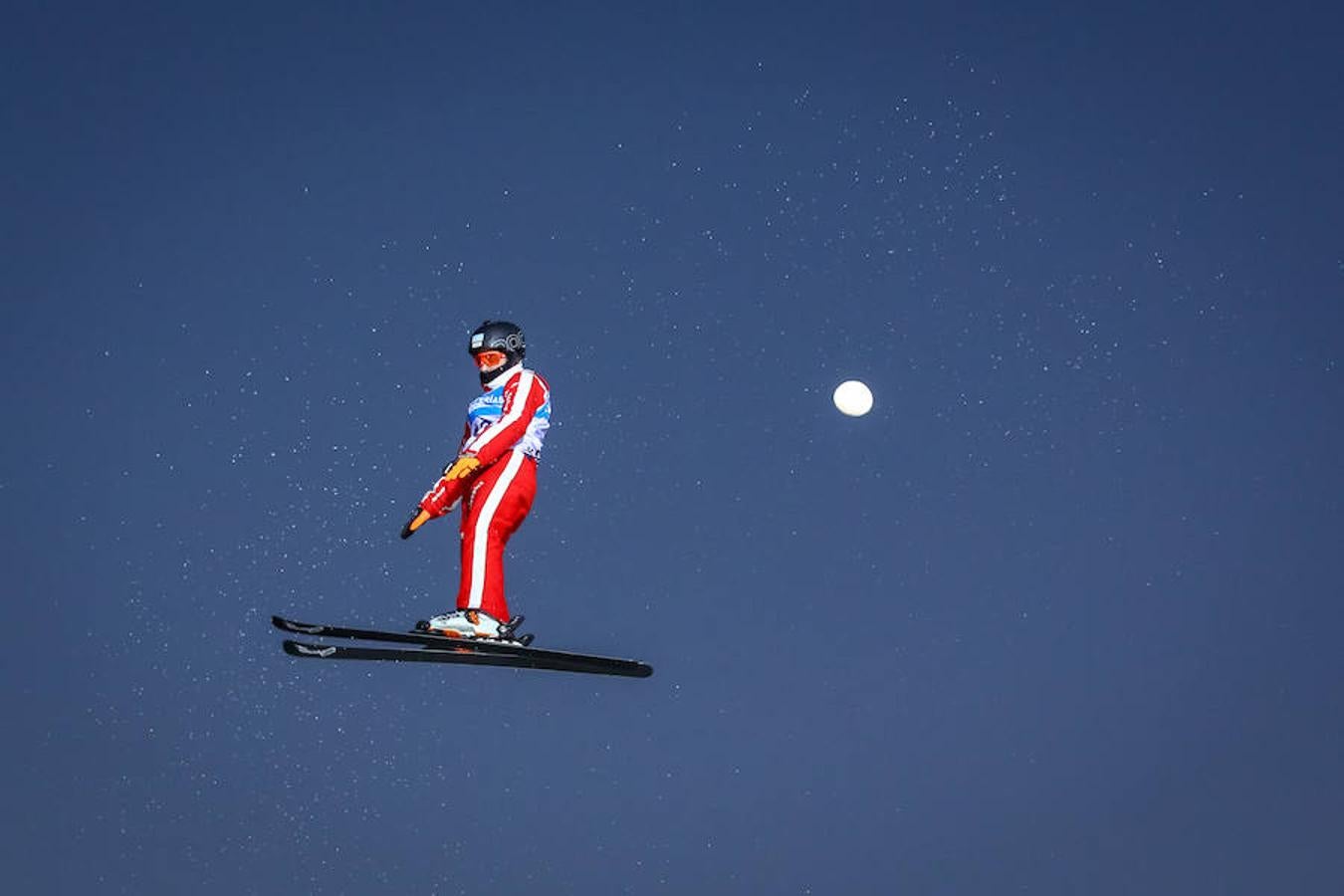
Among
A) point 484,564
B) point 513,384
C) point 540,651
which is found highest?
point 513,384

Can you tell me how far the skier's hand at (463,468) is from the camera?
1277cm

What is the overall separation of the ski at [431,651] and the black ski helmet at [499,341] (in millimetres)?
2310

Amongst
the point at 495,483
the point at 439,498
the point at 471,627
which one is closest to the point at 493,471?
the point at 495,483

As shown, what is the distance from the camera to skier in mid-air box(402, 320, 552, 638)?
504 inches

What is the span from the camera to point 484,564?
12.9 meters

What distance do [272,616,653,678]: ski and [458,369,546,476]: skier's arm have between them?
1.54 m

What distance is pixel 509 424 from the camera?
1298 cm

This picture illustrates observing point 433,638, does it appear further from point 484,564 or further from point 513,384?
point 513,384

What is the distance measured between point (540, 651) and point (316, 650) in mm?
1822

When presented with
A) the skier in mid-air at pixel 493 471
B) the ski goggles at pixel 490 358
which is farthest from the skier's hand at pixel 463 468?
the ski goggles at pixel 490 358

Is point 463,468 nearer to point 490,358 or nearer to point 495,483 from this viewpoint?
point 495,483

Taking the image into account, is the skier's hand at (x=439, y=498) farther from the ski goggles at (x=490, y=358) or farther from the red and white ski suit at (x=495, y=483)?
the ski goggles at (x=490, y=358)

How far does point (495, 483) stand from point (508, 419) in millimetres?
554

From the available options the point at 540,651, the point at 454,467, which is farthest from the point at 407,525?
the point at 540,651
